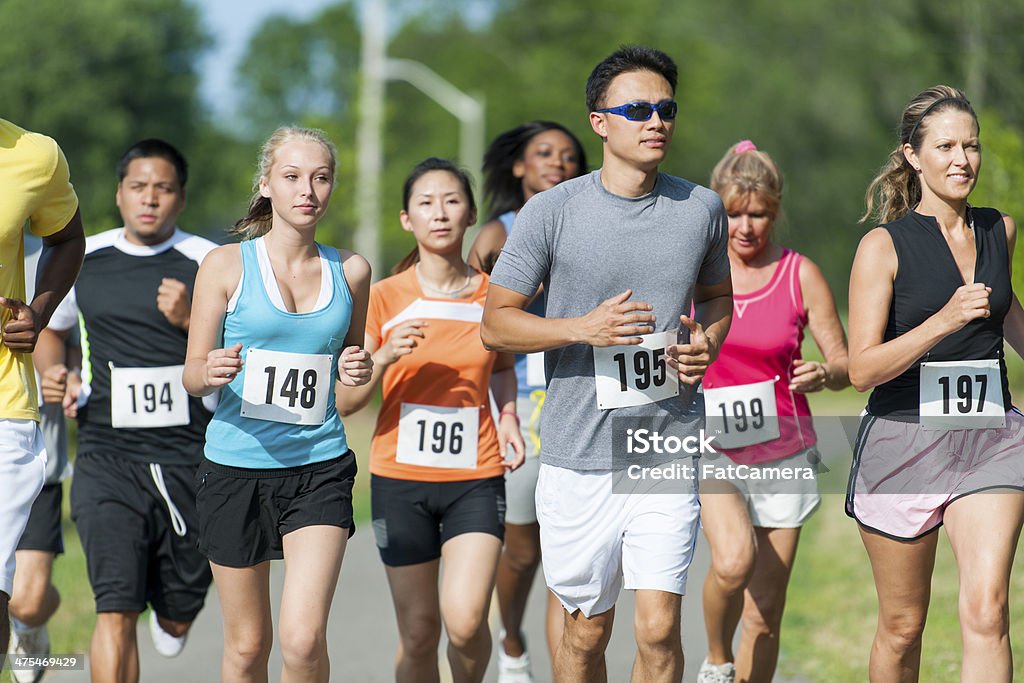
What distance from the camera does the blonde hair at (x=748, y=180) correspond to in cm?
614

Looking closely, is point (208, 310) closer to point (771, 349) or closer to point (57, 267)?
point (57, 267)

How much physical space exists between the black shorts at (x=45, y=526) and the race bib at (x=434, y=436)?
5.85 feet

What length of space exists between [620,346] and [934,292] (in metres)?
1.12

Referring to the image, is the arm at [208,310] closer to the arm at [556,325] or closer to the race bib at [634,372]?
the arm at [556,325]

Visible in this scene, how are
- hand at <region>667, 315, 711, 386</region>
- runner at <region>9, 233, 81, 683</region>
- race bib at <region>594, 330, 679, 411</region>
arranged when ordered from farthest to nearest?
runner at <region>9, 233, 81, 683</region> < race bib at <region>594, 330, 679, 411</region> < hand at <region>667, 315, 711, 386</region>

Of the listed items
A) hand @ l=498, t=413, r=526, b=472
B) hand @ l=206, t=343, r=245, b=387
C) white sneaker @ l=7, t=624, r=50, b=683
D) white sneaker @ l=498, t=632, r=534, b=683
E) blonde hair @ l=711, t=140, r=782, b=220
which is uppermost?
blonde hair @ l=711, t=140, r=782, b=220

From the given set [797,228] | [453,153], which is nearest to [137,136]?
[453,153]

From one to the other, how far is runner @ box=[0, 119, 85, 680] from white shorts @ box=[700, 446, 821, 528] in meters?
2.79

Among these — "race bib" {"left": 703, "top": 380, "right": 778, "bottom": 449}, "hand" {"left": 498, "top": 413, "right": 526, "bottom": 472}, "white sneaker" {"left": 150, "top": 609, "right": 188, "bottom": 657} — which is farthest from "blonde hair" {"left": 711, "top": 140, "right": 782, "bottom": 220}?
Answer: "white sneaker" {"left": 150, "top": 609, "right": 188, "bottom": 657}

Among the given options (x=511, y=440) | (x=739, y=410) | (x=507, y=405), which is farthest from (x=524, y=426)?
(x=739, y=410)

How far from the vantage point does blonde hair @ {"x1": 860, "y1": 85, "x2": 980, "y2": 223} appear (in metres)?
5.13

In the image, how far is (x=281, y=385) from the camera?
515cm

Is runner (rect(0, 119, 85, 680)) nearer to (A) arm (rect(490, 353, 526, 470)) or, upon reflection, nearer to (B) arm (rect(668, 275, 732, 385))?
(A) arm (rect(490, 353, 526, 470))

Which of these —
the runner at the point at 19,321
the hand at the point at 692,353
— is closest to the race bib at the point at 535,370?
the hand at the point at 692,353
